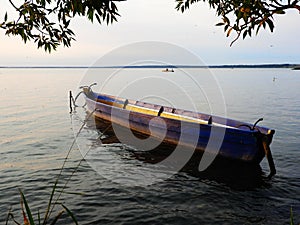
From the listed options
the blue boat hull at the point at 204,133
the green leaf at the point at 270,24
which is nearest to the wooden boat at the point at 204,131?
the blue boat hull at the point at 204,133

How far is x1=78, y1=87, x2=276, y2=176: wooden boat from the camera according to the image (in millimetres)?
11734

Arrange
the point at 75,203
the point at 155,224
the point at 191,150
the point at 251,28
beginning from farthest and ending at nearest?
1. the point at 191,150
2. the point at 75,203
3. the point at 155,224
4. the point at 251,28

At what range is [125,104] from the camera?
24.3 m

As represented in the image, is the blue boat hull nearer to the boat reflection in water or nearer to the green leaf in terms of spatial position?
the boat reflection in water

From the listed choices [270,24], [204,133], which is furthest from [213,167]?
[270,24]

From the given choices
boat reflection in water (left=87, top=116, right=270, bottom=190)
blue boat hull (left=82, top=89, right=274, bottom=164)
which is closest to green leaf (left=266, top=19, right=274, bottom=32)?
boat reflection in water (left=87, top=116, right=270, bottom=190)

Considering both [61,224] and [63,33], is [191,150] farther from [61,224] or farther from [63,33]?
[63,33]

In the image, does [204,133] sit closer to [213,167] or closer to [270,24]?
[213,167]

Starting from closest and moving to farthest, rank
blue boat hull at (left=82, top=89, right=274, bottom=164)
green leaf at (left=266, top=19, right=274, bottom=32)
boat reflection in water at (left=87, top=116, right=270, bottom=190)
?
green leaf at (left=266, top=19, right=274, bottom=32) < boat reflection in water at (left=87, top=116, right=270, bottom=190) < blue boat hull at (left=82, top=89, right=274, bottom=164)

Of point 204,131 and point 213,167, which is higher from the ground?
point 204,131

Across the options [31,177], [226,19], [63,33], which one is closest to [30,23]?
[63,33]

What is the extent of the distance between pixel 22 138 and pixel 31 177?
762 centimetres

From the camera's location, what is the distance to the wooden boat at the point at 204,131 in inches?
462

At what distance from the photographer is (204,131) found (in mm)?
13188
